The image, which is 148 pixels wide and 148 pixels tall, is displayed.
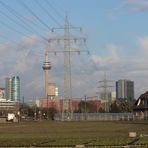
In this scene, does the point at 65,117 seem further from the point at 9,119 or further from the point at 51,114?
the point at 51,114

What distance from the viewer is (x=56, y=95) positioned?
199m

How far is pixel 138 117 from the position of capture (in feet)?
517

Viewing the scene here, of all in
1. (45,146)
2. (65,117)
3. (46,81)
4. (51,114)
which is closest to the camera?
(45,146)

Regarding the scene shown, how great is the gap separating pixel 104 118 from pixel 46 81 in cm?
2345

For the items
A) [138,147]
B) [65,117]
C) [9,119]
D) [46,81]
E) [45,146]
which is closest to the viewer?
[138,147]

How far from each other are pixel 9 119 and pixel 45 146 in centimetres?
12843

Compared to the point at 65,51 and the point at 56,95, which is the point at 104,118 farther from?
the point at 65,51

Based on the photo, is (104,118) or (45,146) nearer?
(45,146)

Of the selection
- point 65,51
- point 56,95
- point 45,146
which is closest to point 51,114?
point 56,95

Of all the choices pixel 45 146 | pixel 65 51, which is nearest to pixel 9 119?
pixel 65 51

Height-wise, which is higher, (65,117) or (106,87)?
(106,87)

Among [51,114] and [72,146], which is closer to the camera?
[72,146]

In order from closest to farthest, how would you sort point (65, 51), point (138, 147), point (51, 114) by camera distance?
point (138, 147) < point (65, 51) < point (51, 114)

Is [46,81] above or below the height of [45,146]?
above
